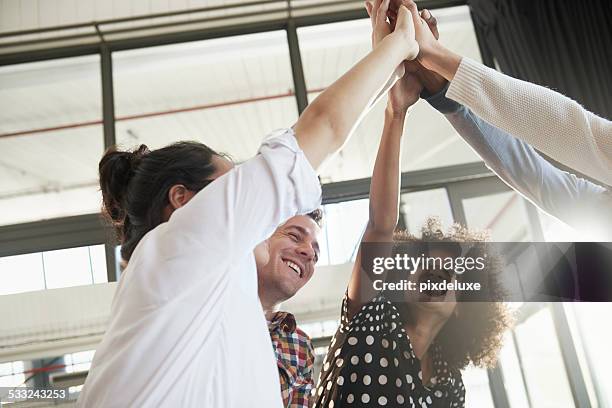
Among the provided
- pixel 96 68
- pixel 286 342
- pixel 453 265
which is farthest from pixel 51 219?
pixel 453 265

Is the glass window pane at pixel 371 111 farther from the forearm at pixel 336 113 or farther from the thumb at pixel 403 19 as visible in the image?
the forearm at pixel 336 113

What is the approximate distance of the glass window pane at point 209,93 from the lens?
2.95 m

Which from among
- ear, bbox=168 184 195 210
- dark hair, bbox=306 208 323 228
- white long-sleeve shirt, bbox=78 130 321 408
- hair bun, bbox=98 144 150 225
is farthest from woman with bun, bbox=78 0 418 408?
dark hair, bbox=306 208 323 228

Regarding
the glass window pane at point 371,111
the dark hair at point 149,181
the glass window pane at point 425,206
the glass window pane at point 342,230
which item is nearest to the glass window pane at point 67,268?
the glass window pane at point 342,230

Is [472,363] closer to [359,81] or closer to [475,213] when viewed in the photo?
[359,81]

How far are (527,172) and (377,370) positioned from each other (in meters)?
0.47

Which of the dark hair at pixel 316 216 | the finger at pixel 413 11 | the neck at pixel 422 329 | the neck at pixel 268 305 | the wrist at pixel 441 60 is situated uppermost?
the finger at pixel 413 11

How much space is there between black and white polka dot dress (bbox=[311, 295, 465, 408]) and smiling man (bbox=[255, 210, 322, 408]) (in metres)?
0.12

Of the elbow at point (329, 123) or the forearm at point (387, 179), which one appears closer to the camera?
the elbow at point (329, 123)

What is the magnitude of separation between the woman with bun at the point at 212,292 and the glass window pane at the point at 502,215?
2127 mm

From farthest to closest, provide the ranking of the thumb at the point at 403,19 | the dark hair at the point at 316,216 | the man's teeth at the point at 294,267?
the dark hair at the point at 316,216 < the man's teeth at the point at 294,267 < the thumb at the point at 403,19

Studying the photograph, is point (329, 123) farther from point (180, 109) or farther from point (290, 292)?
point (180, 109)

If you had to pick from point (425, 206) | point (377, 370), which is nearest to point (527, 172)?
point (377, 370)

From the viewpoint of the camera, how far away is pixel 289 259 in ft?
4.45
